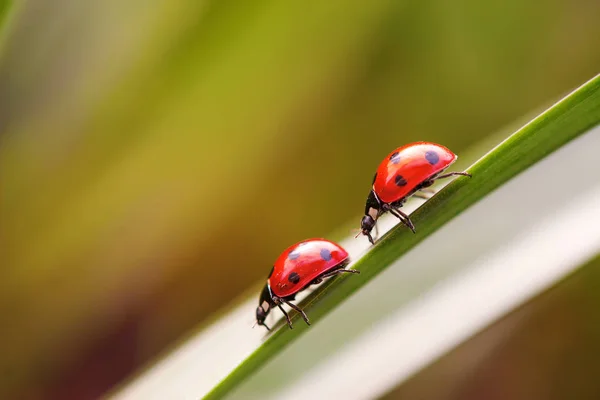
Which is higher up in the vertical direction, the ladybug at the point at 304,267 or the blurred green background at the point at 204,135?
the blurred green background at the point at 204,135

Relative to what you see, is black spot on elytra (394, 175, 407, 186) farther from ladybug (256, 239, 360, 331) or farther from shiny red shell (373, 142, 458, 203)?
ladybug (256, 239, 360, 331)

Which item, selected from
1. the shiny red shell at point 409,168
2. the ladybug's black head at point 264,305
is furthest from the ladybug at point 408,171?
the ladybug's black head at point 264,305

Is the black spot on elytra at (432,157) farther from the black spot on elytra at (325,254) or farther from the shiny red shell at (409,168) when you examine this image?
the black spot on elytra at (325,254)

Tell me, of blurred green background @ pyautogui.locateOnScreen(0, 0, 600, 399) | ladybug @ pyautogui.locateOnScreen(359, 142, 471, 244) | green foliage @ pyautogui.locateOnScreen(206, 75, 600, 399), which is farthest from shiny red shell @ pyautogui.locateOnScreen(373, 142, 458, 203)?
blurred green background @ pyautogui.locateOnScreen(0, 0, 600, 399)

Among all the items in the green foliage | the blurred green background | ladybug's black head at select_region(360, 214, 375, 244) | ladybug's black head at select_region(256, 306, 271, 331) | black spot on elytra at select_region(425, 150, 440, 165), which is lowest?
the green foliage

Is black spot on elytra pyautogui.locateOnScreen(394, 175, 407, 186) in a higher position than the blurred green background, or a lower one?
lower

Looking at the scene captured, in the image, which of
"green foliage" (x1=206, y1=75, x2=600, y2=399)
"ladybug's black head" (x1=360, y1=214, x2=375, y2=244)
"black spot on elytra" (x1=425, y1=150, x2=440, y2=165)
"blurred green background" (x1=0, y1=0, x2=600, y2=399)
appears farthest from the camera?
"blurred green background" (x1=0, y1=0, x2=600, y2=399)

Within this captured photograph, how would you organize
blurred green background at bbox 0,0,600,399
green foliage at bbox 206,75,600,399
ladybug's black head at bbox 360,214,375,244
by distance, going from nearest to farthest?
green foliage at bbox 206,75,600,399
ladybug's black head at bbox 360,214,375,244
blurred green background at bbox 0,0,600,399
